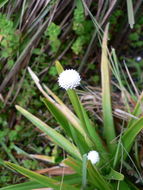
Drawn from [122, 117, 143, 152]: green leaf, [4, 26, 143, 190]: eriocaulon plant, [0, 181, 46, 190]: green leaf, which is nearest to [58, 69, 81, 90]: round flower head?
[4, 26, 143, 190]: eriocaulon plant

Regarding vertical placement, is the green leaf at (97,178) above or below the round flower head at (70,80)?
below

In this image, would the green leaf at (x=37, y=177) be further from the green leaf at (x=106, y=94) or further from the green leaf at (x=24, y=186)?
the green leaf at (x=106, y=94)

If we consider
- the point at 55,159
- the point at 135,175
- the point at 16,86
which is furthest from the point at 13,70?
the point at 135,175

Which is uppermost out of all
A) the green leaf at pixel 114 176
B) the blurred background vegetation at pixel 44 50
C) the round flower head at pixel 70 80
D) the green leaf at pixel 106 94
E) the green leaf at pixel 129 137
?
the blurred background vegetation at pixel 44 50

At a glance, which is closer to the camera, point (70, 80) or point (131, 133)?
point (70, 80)

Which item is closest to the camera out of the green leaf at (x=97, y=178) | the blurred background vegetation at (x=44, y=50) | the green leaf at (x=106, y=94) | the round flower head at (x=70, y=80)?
the round flower head at (x=70, y=80)

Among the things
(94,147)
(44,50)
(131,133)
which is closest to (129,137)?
(131,133)

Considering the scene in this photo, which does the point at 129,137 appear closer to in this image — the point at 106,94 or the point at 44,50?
the point at 106,94

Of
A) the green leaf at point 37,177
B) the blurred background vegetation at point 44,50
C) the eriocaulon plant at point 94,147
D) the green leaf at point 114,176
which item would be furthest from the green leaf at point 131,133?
the blurred background vegetation at point 44,50

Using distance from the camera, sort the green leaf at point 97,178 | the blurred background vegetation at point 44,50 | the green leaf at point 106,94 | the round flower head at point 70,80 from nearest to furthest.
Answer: the round flower head at point 70,80 → the green leaf at point 97,178 → the green leaf at point 106,94 → the blurred background vegetation at point 44,50
